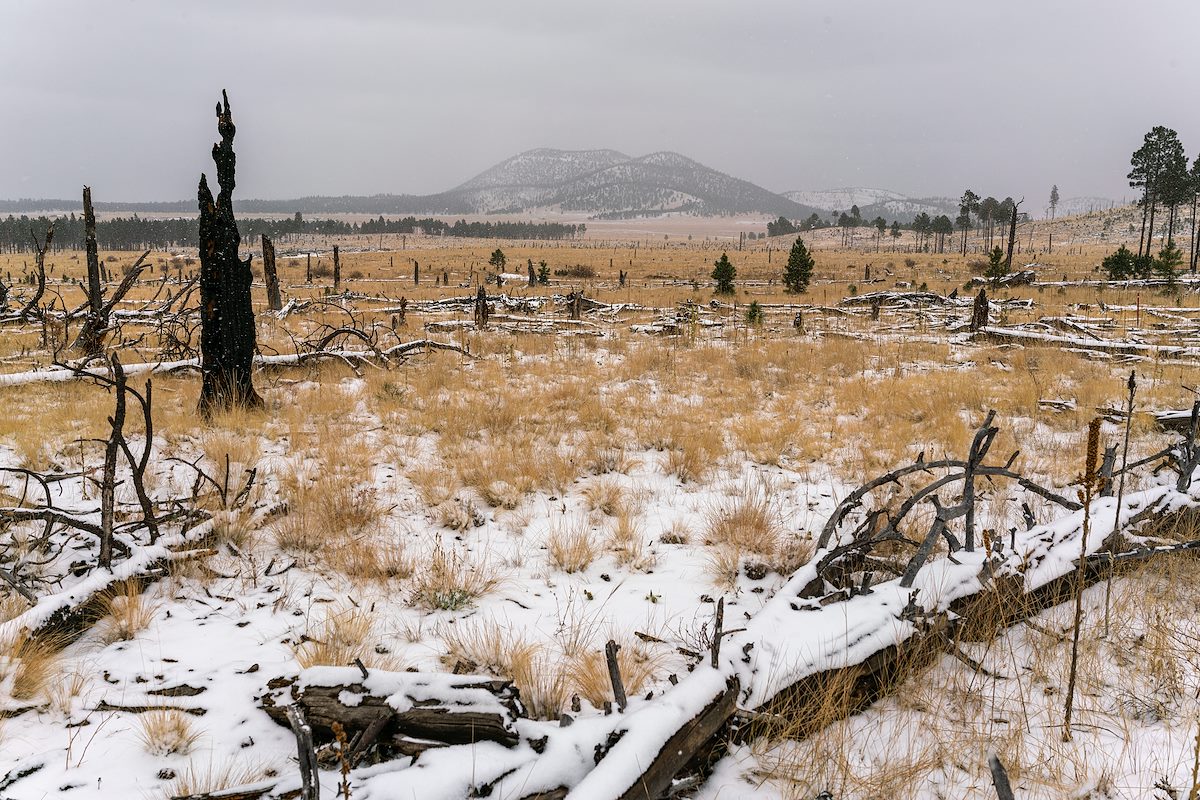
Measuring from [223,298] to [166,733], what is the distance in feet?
18.9

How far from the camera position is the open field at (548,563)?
222cm

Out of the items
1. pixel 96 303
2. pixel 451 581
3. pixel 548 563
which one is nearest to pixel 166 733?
pixel 451 581

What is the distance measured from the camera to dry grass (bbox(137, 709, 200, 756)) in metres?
2.21

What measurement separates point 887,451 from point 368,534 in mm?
4911

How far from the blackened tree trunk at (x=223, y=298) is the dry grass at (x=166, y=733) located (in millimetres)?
5086

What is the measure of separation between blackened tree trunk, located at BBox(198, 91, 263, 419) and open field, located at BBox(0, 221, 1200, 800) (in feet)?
1.64

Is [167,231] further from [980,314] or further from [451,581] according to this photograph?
[451,581]

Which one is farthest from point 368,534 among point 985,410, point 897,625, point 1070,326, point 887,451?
point 1070,326

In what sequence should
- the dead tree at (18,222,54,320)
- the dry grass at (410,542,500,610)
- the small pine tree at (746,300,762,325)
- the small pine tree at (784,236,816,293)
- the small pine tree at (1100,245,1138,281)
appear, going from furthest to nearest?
1. the small pine tree at (784,236,816,293)
2. the small pine tree at (1100,245,1138,281)
3. the small pine tree at (746,300,762,325)
4. the dead tree at (18,222,54,320)
5. the dry grass at (410,542,500,610)

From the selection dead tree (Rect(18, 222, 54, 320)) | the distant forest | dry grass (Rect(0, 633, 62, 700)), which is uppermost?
the distant forest

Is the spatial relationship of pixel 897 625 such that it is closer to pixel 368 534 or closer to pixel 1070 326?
pixel 368 534

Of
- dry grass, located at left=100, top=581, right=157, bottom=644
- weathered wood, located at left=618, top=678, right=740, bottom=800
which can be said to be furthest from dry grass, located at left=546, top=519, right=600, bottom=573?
dry grass, located at left=100, top=581, right=157, bottom=644

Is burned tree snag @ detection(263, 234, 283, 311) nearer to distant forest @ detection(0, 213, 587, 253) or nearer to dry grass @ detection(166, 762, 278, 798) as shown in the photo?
dry grass @ detection(166, 762, 278, 798)

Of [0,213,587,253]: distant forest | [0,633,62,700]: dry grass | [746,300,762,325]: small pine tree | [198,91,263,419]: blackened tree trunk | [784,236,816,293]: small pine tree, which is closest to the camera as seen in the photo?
[0,633,62,700]: dry grass
